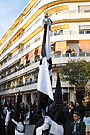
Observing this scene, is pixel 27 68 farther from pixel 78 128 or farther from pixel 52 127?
pixel 52 127

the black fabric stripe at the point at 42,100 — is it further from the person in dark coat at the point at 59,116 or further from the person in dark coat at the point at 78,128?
the person in dark coat at the point at 78,128

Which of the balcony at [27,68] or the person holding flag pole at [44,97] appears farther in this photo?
the balcony at [27,68]

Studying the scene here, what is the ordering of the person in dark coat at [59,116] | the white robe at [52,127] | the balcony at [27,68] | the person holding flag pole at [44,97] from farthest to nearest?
the balcony at [27,68] → the person in dark coat at [59,116] → the person holding flag pole at [44,97] → the white robe at [52,127]

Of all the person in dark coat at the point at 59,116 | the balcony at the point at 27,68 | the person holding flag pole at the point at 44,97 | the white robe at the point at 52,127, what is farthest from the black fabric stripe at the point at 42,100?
the balcony at the point at 27,68

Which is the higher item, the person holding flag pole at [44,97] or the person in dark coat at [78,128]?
the person holding flag pole at [44,97]

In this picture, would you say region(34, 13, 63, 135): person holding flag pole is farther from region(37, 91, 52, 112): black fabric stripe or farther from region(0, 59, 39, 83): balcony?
region(0, 59, 39, 83): balcony

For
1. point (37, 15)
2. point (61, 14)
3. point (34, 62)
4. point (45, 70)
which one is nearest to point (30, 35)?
point (37, 15)

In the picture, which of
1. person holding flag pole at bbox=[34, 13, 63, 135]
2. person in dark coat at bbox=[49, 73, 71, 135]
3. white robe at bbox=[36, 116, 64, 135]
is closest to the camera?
white robe at bbox=[36, 116, 64, 135]

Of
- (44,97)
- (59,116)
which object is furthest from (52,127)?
(44,97)

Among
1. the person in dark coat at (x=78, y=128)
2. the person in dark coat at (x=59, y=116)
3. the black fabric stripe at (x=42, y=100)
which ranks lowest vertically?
the person in dark coat at (x=78, y=128)

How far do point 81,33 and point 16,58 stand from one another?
16.7 meters

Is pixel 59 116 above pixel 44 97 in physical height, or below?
below

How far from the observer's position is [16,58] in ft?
125

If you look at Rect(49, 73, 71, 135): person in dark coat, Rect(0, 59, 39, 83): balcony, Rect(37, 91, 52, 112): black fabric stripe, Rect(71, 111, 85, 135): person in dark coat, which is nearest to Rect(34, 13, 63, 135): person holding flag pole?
Rect(37, 91, 52, 112): black fabric stripe
